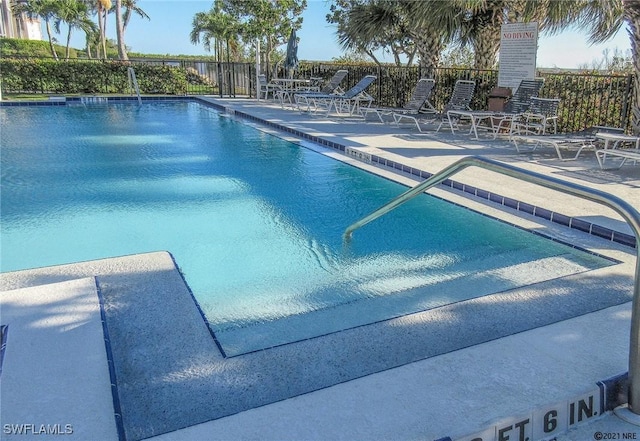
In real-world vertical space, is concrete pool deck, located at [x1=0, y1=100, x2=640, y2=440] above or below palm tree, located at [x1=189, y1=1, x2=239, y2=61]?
below

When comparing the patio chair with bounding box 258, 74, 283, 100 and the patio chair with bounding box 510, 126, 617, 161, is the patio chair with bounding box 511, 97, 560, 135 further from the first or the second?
the patio chair with bounding box 258, 74, 283, 100

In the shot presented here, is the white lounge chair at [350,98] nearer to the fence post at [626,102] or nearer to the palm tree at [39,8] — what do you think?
the fence post at [626,102]

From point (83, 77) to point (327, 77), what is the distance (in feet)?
28.5

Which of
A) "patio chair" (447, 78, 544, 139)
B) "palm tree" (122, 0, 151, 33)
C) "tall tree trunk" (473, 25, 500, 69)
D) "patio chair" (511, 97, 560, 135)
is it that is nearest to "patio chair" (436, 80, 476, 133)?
"patio chair" (447, 78, 544, 139)

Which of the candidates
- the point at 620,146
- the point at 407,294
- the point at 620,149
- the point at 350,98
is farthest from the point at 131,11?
the point at 407,294

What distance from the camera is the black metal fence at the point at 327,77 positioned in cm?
944

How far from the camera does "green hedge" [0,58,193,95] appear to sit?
18047mm

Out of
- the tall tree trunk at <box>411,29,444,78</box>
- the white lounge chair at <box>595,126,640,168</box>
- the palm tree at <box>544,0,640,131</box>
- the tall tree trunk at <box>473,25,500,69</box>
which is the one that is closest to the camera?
the white lounge chair at <box>595,126,640,168</box>

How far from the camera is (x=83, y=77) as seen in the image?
18844 mm

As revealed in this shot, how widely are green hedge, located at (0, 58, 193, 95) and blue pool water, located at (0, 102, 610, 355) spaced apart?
11.1 m

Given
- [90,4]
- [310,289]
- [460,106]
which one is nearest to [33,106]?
[460,106]

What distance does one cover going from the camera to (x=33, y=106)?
15.3 meters
